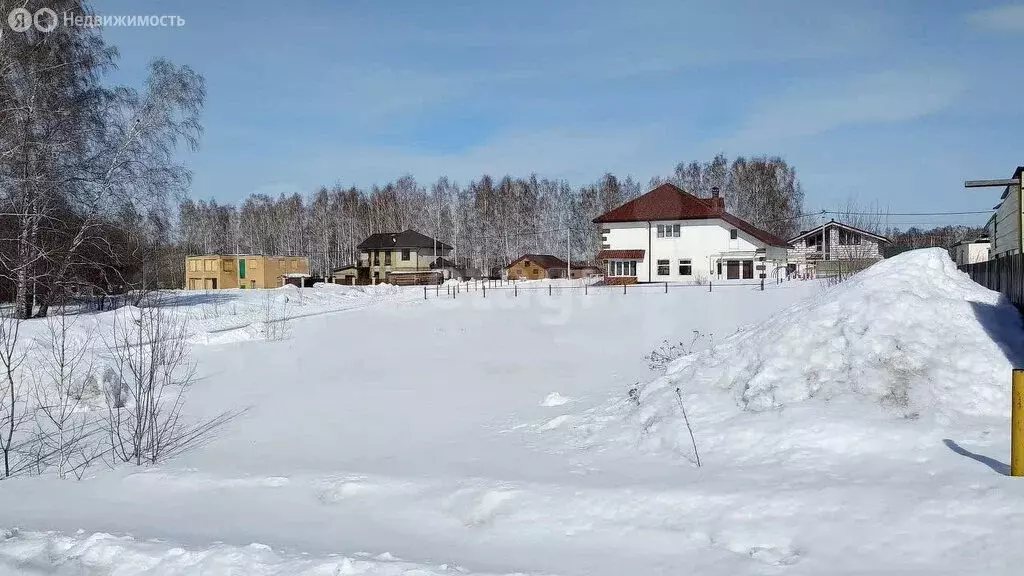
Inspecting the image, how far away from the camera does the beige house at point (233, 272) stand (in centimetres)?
6775

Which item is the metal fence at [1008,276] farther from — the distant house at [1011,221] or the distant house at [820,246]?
the distant house at [820,246]

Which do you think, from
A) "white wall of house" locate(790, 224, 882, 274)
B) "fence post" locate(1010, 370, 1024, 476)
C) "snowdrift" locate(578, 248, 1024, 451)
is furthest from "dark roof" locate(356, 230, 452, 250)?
"fence post" locate(1010, 370, 1024, 476)

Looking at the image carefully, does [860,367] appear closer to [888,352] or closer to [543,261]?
[888,352]

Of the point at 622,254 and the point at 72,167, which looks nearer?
the point at 72,167

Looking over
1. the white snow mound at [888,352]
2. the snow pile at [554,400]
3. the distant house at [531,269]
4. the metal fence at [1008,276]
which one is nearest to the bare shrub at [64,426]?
the snow pile at [554,400]

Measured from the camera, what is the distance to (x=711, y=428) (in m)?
7.71

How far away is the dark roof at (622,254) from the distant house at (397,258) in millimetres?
24542

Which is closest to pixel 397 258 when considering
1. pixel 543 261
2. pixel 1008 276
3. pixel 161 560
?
pixel 543 261

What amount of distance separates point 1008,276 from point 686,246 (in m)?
48.9

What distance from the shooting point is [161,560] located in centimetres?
501

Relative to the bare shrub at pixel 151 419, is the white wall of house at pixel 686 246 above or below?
above

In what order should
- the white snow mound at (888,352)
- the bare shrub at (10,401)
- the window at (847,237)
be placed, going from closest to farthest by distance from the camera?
the white snow mound at (888,352) < the bare shrub at (10,401) < the window at (847,237)

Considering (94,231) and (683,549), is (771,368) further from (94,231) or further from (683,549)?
(94,231)

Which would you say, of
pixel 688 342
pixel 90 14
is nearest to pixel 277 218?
pixel 90 14
